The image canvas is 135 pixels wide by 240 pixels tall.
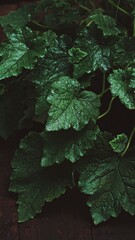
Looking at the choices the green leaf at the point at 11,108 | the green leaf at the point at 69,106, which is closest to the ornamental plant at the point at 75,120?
the green leaf at the point at 69,106

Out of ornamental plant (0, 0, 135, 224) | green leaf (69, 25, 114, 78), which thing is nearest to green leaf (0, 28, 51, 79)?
ornamental plant (0, 0, 135, 224)

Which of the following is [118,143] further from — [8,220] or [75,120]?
[8,220]

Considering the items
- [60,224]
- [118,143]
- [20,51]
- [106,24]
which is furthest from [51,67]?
[60,224]

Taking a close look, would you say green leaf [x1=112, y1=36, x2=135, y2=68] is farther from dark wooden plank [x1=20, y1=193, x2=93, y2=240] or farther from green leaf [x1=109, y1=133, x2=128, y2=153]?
dark wooden plank [x1=20, y1=193, x2=93, y2=240]

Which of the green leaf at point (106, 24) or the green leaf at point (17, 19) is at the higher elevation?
the green leaf at point (106, 24)

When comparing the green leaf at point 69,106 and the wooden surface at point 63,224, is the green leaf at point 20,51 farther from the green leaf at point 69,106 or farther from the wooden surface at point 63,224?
the wooden surface at point 63,224

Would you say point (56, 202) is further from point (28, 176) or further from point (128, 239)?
point (128, 239)
